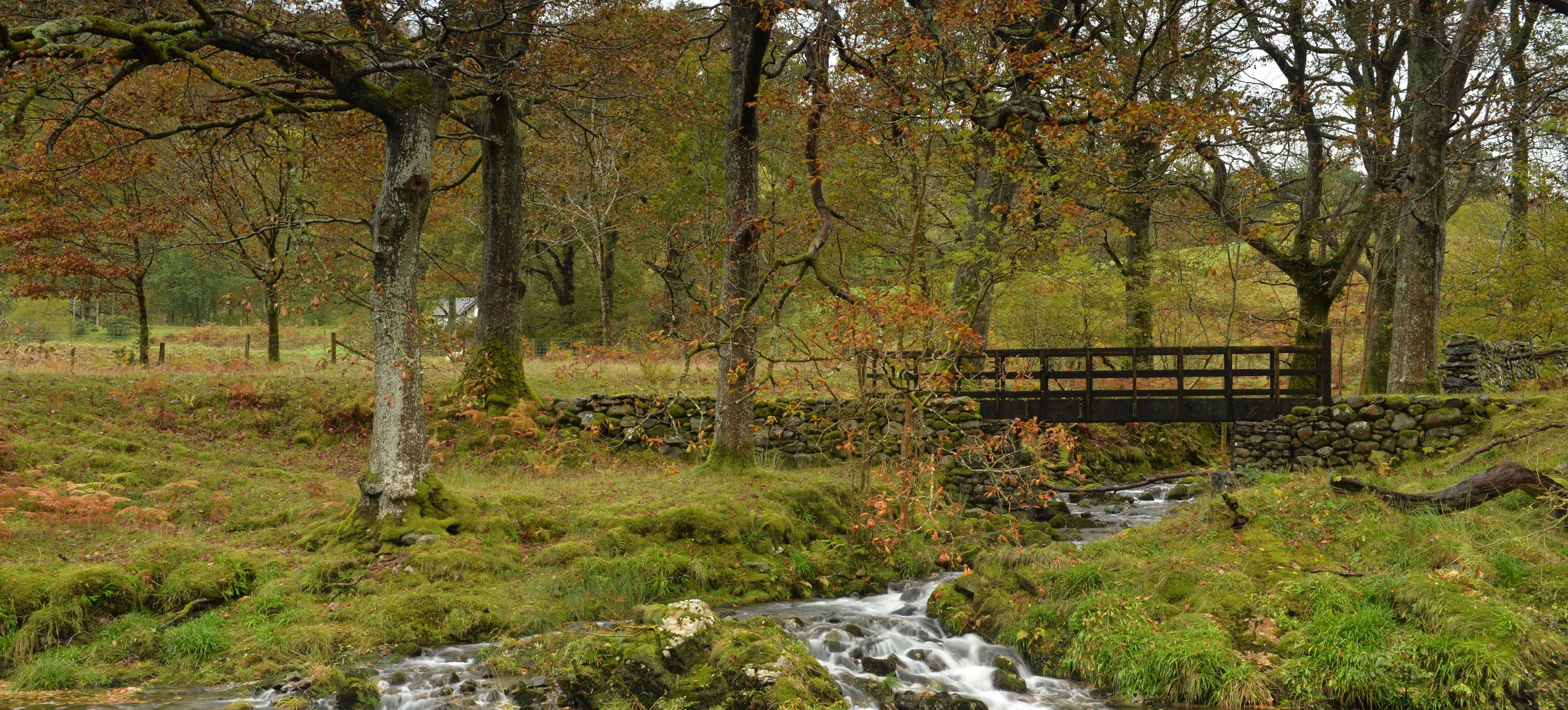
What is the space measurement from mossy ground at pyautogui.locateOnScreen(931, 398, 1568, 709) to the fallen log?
0.19 m

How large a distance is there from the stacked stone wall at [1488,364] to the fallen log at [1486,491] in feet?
35.8

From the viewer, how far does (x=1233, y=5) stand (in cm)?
1592

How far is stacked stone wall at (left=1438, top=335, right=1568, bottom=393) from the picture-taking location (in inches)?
719

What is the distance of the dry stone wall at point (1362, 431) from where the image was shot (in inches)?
553

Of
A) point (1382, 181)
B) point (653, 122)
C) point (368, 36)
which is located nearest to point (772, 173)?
point (653, 122)

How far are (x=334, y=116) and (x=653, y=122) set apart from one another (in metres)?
7.83

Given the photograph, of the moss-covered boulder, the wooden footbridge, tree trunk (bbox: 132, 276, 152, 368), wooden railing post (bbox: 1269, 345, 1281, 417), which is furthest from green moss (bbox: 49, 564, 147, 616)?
wooden railing post (bbox: 1269, 345, 1281, 417)

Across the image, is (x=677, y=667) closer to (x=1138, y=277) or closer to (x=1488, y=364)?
(x=1138, y=277)

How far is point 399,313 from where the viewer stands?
9.21 m

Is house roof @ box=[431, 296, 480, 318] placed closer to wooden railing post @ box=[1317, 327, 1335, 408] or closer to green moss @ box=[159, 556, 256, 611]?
green moss @ box=[159, 556, 256, 611]

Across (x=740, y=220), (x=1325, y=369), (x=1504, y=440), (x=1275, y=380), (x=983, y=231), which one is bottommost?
(x=1504, y=440)

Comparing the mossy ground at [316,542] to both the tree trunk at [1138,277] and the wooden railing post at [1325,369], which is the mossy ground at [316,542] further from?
the tree trunk at [1138,277]

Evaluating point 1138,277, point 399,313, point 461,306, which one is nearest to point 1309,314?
point 1138,277

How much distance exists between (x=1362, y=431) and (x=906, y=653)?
37.4ft
